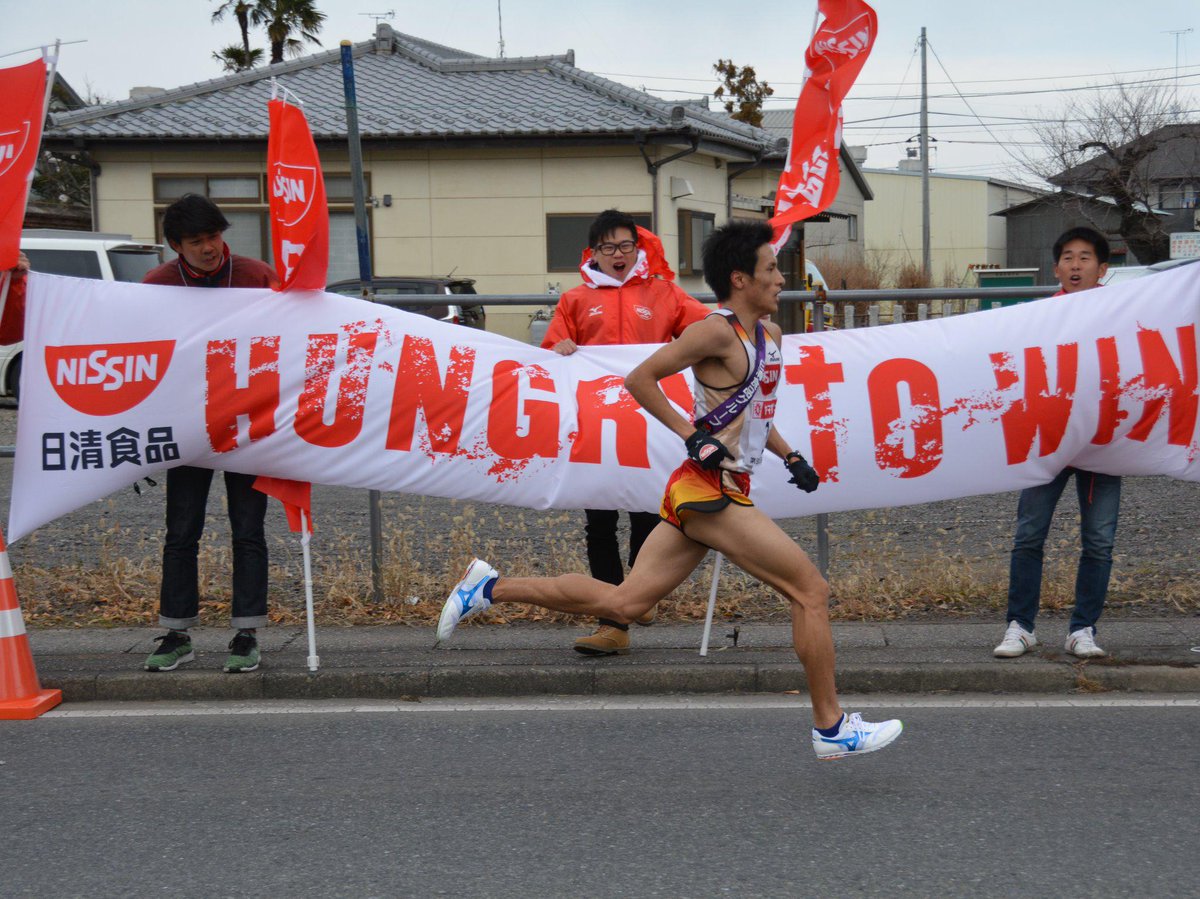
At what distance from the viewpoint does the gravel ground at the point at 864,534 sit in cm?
807

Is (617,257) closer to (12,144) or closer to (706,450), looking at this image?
(706,450)

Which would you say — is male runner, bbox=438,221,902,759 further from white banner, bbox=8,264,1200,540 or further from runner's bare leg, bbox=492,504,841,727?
white banner, bbox=8,264,1200,540

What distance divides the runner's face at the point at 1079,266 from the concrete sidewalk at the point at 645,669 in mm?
1755

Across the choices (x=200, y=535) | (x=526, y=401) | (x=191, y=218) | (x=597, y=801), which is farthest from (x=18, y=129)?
(x=597, y=801)

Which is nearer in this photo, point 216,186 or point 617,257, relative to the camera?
point 617,257

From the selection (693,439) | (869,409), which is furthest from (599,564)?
(693,439)

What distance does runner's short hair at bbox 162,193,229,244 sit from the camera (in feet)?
20.1

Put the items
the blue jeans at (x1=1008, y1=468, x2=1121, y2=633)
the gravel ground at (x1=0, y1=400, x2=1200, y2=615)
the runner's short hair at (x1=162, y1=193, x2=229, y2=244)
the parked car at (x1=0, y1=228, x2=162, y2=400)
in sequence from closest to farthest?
1. the runner's short hair at (x1=162, y1=193, x2=229, y2=244)
2. the blue jeans at (x1=1008, y1=468, x2=1121, y2=633)
3. the gravel ground at (x1=0, y1=400, x2=1200, y2=615)
4. the parked car at (x1=0, y1=228, x2=162, y2=400)

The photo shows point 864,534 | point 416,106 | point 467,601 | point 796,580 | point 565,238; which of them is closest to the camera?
point 796,580

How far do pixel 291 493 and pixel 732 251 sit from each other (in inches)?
110

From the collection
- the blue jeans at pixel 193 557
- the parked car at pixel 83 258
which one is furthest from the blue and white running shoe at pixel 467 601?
the parked car at pixel 83 258

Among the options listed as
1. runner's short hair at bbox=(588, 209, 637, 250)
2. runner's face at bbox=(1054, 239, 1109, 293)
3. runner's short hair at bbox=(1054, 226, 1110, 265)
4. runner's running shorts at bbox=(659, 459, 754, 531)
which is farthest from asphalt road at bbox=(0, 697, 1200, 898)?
runner's short hair at bbox=(588, 209, 637, 250)

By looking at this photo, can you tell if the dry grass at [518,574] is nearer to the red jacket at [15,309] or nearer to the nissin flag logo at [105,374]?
the nissin flag logo at [105,374]

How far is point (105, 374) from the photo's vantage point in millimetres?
6426
